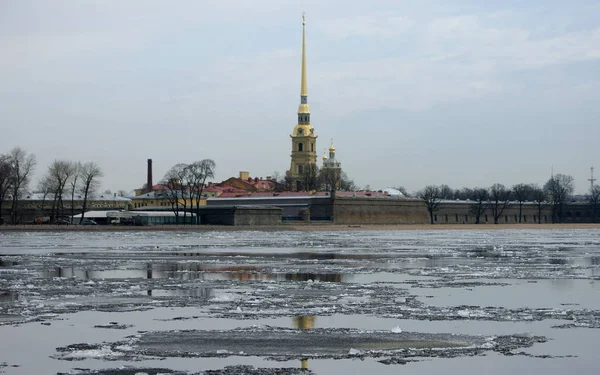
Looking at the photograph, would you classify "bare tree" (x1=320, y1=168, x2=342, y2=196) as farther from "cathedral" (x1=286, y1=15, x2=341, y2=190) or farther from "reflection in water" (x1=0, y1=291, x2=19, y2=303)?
"reflection in water" (x1=0, y1=291, x2=19, y2=303)

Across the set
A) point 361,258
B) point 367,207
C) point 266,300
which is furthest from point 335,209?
point 266,300

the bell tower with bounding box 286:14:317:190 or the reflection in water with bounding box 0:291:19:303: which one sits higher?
the bell tower with bounding box 286:14:317:190

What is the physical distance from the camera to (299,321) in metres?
15.8

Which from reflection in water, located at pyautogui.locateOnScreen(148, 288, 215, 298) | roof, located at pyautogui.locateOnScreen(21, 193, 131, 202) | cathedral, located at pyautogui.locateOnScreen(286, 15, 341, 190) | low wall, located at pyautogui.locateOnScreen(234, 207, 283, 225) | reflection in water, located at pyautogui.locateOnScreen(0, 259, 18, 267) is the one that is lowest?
reflection in water, located at pyautogui.locateOnScreen(148, 288, 215, 298)

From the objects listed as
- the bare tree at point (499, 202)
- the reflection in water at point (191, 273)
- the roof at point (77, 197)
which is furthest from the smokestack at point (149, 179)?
the reflection in water at point (191, 273)

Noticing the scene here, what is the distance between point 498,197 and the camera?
141m

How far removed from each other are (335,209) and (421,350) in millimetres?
101688

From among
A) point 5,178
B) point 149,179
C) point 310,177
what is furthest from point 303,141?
point 5,178

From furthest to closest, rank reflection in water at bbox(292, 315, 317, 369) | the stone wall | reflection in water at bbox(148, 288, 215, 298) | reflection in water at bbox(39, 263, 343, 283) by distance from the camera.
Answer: the stone wall
reflection in water at bbox(39, 263, 343, 283)
reflection in water at bbox(148, 288, 215, 298)
reflection in water at bbox(292, 315, 317, 369)

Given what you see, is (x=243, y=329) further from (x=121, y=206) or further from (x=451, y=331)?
(x=121, y=206)

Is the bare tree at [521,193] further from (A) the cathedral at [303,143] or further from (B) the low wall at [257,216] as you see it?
(B) the low wall at [257,216]

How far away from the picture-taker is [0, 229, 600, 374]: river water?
12336 mm

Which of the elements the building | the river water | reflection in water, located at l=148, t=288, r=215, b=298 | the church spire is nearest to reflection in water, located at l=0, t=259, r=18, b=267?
the river water

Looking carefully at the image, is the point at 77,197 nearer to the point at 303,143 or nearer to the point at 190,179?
the point at 190,179
